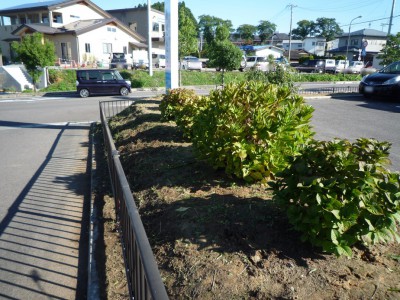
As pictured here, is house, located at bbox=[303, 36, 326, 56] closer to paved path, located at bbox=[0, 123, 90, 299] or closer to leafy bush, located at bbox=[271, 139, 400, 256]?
paved path, located at bbox=[0, 123, 90, 299]

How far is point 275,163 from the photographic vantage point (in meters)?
3.73

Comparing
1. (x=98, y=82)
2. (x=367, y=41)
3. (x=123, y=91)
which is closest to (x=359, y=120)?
(x=123, y=91)

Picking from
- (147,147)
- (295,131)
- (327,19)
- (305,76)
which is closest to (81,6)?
(305,76)

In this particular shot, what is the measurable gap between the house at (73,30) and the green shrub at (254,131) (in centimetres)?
3201

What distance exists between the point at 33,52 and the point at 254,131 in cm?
2031

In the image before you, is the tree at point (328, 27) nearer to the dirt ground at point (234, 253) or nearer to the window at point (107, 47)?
the window at point (107, 47)

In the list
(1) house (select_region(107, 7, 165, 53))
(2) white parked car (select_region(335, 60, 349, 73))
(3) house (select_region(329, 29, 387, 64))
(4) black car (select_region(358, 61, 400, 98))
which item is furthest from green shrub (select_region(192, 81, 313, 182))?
(3) house (select_region(329, 29, 387, 64))

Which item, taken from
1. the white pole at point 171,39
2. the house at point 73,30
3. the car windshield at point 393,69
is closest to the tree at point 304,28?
the house at point 73,30

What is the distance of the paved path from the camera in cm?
323

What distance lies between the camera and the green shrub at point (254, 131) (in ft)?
12.2

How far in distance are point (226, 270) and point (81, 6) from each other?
43.9m

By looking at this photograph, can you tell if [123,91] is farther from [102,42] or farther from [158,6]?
[158,6]

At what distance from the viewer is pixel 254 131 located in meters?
3.79

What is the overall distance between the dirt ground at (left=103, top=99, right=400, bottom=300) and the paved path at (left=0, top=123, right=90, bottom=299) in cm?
44
